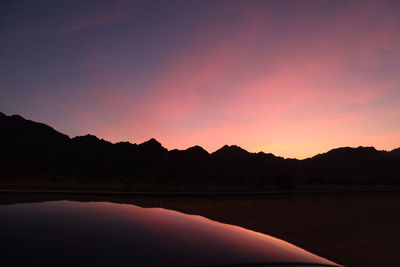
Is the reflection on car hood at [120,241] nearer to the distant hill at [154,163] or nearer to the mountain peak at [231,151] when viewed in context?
the distant hill at [154,163]

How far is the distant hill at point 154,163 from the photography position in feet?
202

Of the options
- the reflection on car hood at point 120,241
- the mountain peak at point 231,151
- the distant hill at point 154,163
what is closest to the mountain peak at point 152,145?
the distant hill at point 154,163

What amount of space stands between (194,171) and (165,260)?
9624 cm

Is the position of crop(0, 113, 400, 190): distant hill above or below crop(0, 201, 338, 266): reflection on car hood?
above

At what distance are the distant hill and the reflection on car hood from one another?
4644 centimetres

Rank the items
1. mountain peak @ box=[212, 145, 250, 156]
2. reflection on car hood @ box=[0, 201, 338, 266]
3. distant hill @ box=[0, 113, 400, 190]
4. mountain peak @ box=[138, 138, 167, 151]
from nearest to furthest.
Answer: reflection on car hood @ box=[0, 201, 338, 266]
distant hill @ box=[0, 113, 400, 190]
mountain peak @ box=[138, 138, 167, 151]
mountain peak @ box=[212, 145, 250, 156]

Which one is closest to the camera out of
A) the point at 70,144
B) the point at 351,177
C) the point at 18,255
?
the point at 18,255

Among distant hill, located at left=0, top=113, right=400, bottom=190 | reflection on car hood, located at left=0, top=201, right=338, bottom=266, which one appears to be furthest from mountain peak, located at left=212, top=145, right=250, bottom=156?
reflection on car hood, located at left=0, top=201, right=338, bottom=266

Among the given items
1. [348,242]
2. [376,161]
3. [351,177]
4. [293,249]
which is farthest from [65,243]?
[376,161]

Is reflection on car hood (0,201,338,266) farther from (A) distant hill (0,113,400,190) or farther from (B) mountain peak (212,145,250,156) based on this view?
(B) mountain peak (212,145,250,156)

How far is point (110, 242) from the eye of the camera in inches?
99.9

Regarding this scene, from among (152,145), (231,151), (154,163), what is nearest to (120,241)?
(154,163)

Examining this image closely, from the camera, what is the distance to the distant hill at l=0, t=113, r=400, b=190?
61719 mm

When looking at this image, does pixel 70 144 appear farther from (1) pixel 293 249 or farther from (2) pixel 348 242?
(1) pixel 293 249
